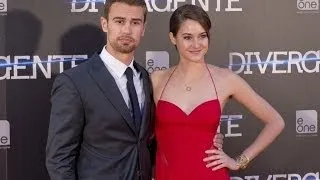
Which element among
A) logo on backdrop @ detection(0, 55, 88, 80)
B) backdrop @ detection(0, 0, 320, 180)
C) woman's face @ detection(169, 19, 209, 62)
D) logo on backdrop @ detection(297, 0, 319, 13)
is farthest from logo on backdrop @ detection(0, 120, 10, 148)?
logo on backdrop @ detection(297, 0, 319, 13)

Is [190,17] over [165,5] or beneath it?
beneath

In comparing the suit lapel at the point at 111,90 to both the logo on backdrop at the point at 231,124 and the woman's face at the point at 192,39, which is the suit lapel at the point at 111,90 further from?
the logo on backdrop at the point at 231,124

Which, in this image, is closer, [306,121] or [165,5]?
[165,5]

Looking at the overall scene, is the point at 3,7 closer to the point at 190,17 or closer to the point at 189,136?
the point at 190,17

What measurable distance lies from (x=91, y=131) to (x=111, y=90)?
186mm

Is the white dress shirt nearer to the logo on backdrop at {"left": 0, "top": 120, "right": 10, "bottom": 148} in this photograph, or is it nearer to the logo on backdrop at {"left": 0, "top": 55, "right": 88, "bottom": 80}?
the logo on backdrop at {"left": 0, "top": 55, "right": 88, "bottom": 80}

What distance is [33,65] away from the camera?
9.80 ft

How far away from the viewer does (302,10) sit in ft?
10.7

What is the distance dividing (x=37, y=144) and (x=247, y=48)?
1459mm

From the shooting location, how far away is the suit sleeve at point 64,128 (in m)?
1.94

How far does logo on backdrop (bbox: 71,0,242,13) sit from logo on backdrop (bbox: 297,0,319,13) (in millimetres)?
413

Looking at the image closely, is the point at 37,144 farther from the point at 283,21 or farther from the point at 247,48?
the point at 283,21

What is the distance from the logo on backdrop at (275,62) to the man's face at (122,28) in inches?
47.6

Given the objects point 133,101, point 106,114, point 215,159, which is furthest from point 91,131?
point 215,159
